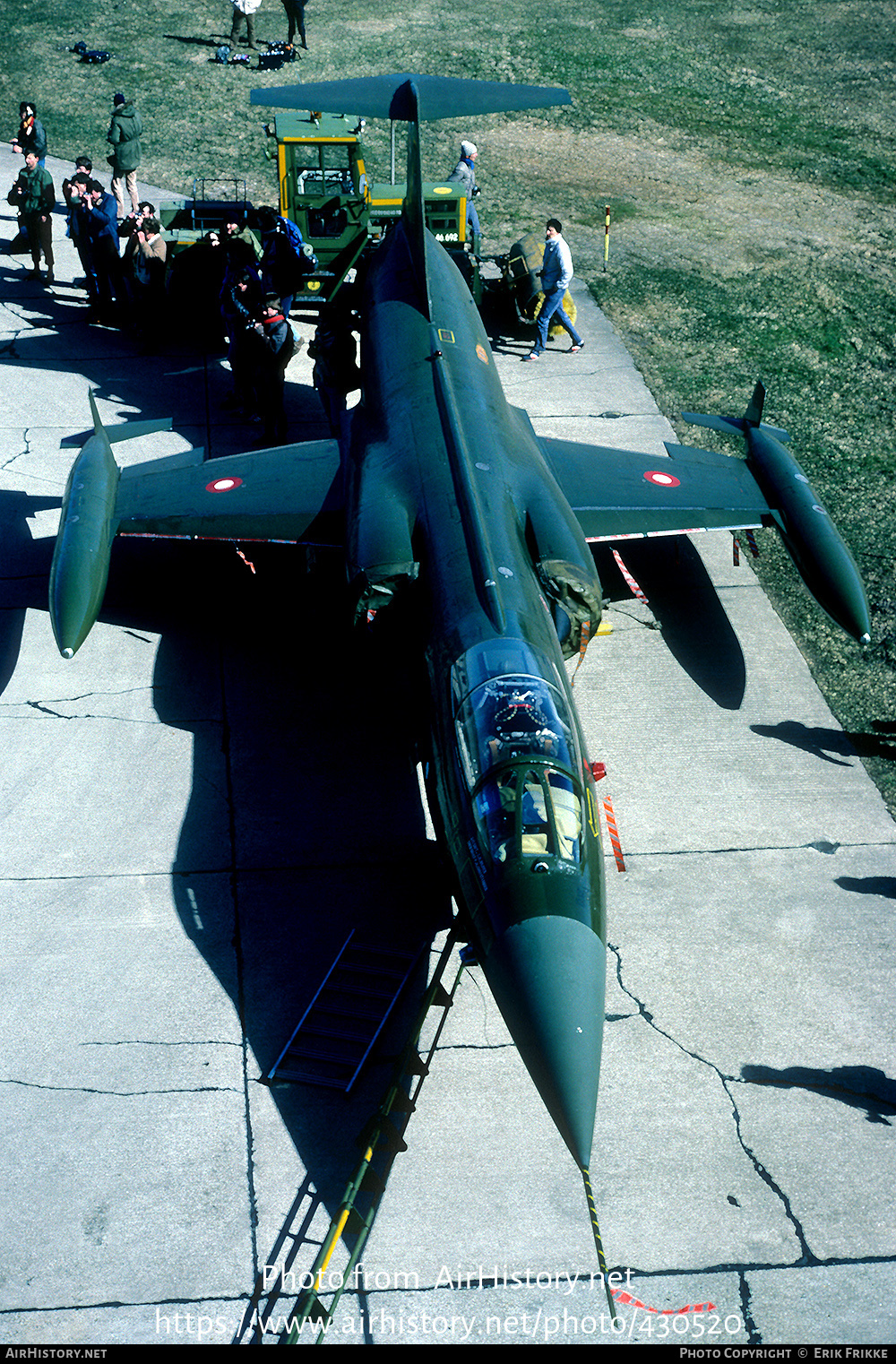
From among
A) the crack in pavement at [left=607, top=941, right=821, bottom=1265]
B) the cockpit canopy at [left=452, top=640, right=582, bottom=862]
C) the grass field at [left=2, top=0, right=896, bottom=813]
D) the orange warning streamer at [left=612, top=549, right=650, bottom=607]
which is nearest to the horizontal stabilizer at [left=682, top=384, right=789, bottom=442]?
the grass field at [left=2, top=0, right=896, bottom=813]

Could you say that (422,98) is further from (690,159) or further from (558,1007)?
(690,159)

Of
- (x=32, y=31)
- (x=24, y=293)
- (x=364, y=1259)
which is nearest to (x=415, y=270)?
(x=24, y=293)

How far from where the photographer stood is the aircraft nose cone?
6.84 m

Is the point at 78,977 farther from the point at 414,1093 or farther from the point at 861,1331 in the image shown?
the point at 861,1331

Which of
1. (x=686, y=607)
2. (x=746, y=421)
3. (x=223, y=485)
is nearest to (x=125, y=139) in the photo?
(x=223, y=485)

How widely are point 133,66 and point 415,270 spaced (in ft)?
63.4

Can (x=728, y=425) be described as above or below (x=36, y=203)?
below

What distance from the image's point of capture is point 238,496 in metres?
12.5

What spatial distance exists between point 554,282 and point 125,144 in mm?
8723

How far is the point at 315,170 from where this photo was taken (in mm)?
18891

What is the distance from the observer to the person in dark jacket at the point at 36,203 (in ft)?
59.5

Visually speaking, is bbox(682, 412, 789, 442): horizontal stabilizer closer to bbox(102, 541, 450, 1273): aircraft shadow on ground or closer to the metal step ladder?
bbox(102, 541, 450, 1273): aircraft shadow on ground

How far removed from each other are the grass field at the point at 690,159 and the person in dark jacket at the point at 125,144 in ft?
8.35
